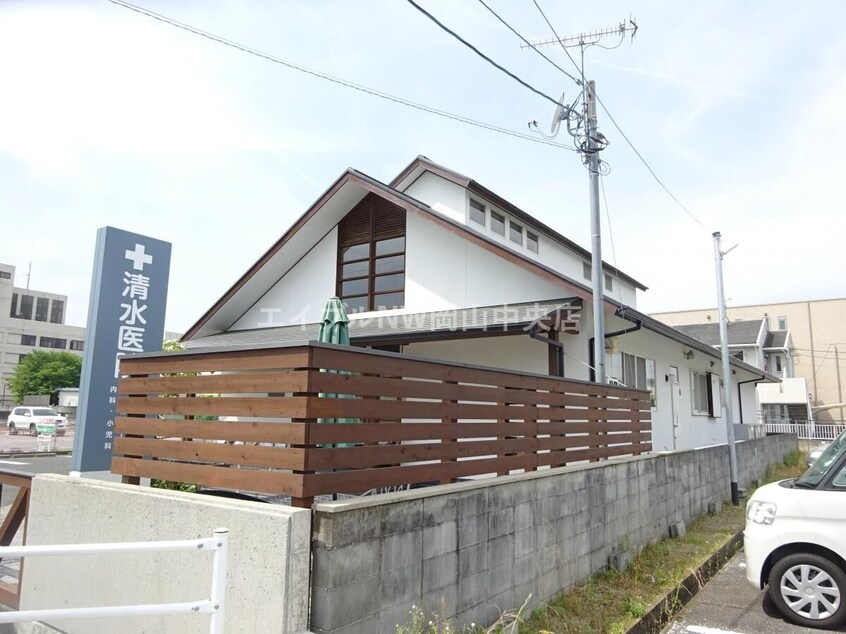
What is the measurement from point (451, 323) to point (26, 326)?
66753 millimetres

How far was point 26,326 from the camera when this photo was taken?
2351 inches

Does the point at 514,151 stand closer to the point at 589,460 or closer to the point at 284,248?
the point at 284,248

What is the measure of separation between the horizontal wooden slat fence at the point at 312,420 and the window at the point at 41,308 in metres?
74.6

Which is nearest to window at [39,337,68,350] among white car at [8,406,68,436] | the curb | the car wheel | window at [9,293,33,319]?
window at [9,293,33,319]

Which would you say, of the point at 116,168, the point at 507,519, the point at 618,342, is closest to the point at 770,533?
the point at 507,519

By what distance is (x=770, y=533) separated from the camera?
16.8 feet

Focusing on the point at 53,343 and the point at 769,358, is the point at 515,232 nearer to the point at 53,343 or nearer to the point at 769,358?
the point at 769,358

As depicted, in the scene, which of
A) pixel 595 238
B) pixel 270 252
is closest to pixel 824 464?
pixel 595 238

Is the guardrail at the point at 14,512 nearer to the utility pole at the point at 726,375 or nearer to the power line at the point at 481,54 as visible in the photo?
the power line at the point at 481,54

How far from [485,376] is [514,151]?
6.17m

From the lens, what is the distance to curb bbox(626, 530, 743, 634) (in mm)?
4805

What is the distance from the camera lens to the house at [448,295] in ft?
28.4

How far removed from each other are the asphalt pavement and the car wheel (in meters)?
0.11

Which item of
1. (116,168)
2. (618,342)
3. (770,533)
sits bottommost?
(770,533)
